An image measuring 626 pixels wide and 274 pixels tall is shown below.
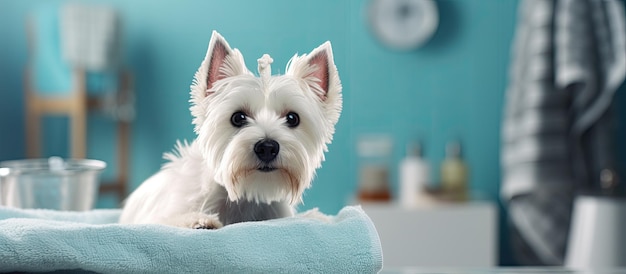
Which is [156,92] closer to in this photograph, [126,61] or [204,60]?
[126,61]

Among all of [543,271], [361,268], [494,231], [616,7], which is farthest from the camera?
[494,231]

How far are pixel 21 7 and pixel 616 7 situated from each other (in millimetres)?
2443

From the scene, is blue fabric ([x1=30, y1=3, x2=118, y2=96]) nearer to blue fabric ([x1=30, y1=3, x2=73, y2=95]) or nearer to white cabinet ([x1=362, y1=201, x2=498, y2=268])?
blue fabric ([x1=30, y1=3, x2=73, y2=95])

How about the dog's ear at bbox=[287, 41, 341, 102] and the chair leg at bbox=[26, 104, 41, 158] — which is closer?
the dog's ear at bbox=[287, 41, 341, 102]

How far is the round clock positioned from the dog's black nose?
2488mm

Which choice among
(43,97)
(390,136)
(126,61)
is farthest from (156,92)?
(390,136)

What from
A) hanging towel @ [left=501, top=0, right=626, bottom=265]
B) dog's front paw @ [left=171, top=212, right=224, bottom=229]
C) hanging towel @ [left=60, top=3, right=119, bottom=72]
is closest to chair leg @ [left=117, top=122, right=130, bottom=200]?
hanging towel @ [left=60, top=3, right=119, bottom=72]

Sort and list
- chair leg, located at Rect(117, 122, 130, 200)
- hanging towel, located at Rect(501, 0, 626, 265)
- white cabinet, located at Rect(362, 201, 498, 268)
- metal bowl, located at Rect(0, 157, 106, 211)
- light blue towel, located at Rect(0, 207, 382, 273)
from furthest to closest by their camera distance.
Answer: chair leg, located at Rect(117, 122, 130, 200) < white cabinet, located at Rect(362, 201, 498, 268) < hanging towel, located at Rect(501, 0, 626, 265) < metal bowl, located at Rect(0, 157, 106, 211) < light blue towel, located at Rect(0, 207, 382, 273)

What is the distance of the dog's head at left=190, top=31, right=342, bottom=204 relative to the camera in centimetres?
41

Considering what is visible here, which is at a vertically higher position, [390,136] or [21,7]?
[21,7]

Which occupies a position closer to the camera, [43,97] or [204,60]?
[204,60]

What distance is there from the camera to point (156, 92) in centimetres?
308

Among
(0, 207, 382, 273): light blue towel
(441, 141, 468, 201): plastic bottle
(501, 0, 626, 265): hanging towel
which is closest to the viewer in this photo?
(0, 207, 382, 273): light blue towel

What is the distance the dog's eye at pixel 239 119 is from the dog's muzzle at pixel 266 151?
0.02m
